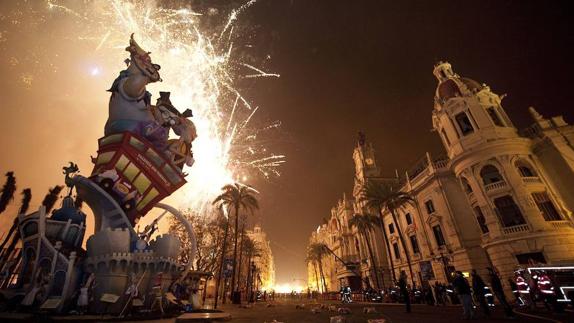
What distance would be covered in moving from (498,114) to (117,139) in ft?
116

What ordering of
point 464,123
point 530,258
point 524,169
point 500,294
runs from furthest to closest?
1. point 464,123
2. point 524,169
3. point 530,258
4. point 500,294

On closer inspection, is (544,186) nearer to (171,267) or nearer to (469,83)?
(469,83)

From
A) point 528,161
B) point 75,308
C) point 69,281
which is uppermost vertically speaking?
point 528,161

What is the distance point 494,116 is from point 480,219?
37.0 feet

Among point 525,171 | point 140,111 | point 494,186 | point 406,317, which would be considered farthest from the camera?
point 525,171

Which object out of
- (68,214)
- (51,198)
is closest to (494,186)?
(68,214)

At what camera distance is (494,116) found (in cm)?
2827

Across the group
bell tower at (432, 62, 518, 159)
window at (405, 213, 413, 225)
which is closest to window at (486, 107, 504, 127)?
bell tower at (432, 62, 518, 159)

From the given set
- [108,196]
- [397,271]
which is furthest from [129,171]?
[397,271]

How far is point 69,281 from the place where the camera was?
517 inches

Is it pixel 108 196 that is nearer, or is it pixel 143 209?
pixel 108 196

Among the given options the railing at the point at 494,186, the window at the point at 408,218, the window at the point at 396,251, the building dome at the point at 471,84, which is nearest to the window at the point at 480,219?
the railing at the point at 494,186

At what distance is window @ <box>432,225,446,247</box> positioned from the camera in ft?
104

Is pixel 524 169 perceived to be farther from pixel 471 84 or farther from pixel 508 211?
pixel 471 84
